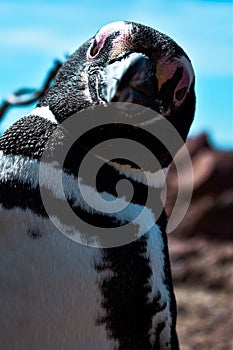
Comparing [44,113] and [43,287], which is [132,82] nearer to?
[44,113]

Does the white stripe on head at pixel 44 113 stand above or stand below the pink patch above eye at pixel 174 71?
below

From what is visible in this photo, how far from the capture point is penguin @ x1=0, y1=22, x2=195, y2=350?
1.56 metres

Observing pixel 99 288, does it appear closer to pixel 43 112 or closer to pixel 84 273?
pixel 84 273

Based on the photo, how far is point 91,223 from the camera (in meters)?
1.62

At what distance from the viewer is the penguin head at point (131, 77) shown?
154 centimetres

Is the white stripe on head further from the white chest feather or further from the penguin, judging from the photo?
the white chest feather

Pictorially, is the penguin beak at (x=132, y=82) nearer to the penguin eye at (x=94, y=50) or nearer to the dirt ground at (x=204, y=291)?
the penguin eye at (x=94, y=50)

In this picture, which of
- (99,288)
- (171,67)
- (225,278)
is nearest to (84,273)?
(99,288)

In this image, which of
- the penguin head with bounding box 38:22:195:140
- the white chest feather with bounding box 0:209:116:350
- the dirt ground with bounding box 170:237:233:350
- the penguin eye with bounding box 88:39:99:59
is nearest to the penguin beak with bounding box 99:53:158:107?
the penguin head with bounding box 38:22:195:140

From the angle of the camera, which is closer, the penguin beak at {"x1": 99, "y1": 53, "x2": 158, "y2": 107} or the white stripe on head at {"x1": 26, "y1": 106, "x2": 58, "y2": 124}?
the penguin beak at {"x1": 99, "y1": 53, "x2": 158, "y2": 107}

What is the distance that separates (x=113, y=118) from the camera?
158cm

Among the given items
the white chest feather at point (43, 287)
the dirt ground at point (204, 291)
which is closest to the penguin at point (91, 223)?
the white chest feather at point (43, 287)

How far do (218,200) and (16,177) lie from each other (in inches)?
215

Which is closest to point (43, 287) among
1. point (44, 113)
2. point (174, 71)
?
point (44, 113)
